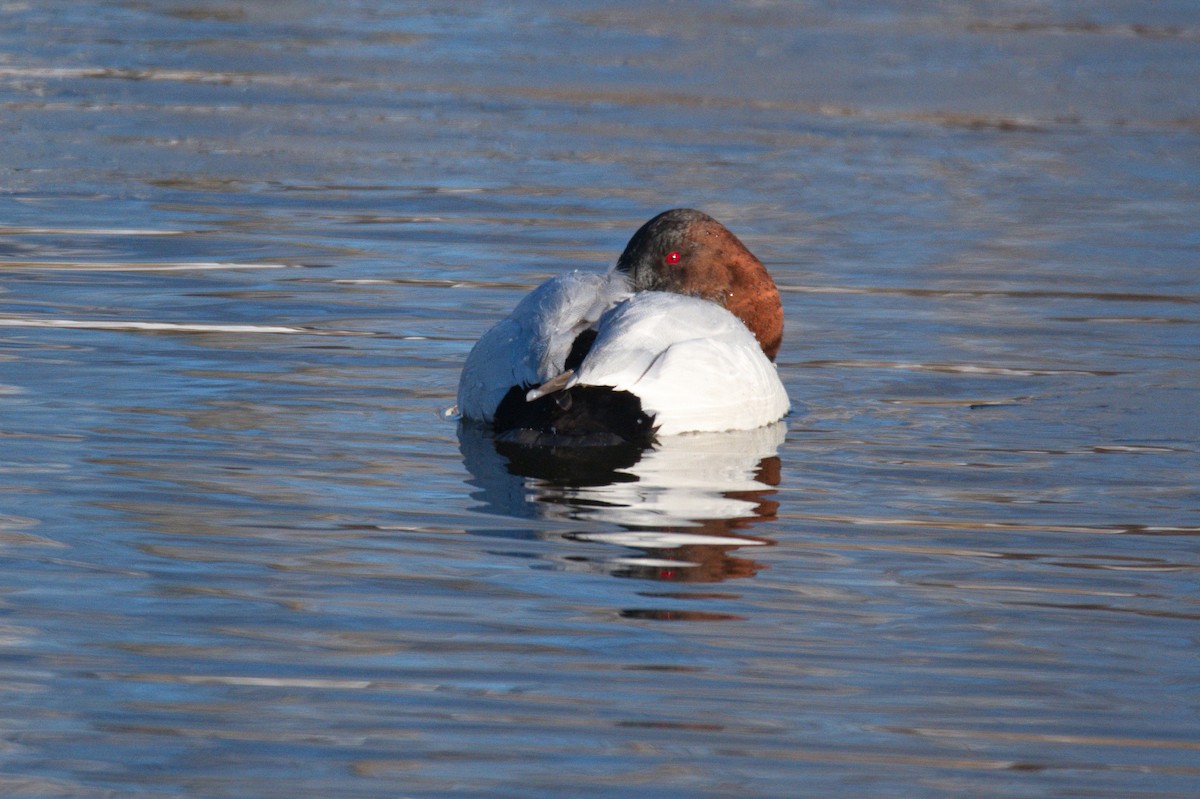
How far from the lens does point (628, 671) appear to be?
4.19 metres

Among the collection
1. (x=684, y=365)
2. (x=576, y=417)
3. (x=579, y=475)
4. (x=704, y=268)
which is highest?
(x=704, y=268)

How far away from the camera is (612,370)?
610 centimetres

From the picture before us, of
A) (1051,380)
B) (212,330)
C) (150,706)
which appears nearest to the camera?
(150,706)

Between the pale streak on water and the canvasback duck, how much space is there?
16 cm

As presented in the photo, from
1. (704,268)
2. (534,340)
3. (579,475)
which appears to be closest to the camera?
(579,475)

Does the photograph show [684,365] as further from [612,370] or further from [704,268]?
[704,268]

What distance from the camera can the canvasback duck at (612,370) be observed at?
6.12 m

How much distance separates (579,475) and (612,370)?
35 cm

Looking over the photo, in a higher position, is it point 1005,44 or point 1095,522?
point 1005,44

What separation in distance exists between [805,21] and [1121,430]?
11463 mm

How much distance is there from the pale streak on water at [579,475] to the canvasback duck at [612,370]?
160 millimetres

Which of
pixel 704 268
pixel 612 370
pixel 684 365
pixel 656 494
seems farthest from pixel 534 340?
pixel 704 268

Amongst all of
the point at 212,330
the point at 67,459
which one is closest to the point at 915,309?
the point at 212,330

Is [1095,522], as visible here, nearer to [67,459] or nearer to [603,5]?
[67,459]
